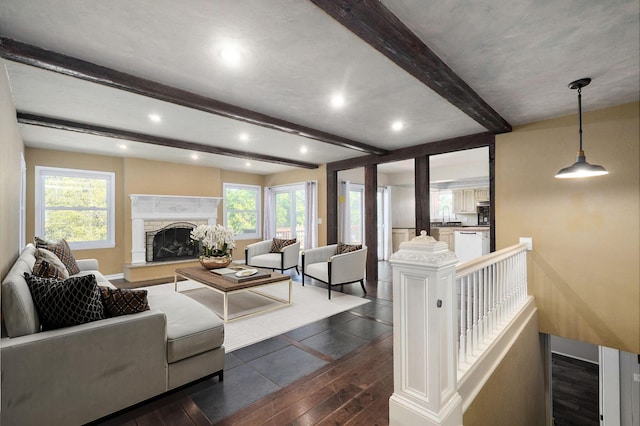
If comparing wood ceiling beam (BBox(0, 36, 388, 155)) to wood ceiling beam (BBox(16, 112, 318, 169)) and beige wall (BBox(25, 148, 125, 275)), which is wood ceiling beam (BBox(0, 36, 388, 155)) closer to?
wood ceiling beam (BBox(16, 112, 318, 169))

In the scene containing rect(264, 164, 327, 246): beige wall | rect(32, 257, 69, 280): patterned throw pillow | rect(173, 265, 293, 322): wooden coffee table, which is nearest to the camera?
rect(32, 257, 69, 280): patterned throw pillow

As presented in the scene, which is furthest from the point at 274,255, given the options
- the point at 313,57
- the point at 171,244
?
the point at 313,57

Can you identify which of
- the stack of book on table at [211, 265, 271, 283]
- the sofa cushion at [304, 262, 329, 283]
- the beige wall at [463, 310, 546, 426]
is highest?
the stack of book on table at [211, 265, 271, 283]

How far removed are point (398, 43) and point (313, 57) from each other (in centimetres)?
63

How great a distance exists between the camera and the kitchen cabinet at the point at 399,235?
7764mm

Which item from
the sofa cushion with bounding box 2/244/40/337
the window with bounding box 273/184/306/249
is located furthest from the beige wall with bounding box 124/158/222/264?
the sofa cushion with bounding box 2/244/40/337

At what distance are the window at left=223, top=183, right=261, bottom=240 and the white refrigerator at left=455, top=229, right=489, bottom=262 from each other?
5207 mm

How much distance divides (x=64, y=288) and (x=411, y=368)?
6.80ft

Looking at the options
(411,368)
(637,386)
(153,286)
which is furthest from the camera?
(153,286)

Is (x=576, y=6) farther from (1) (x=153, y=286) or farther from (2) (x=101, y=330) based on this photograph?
(1) (x=153, y=286)

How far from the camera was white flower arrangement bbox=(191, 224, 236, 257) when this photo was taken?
427 centimetres

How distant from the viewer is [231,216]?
7.54m

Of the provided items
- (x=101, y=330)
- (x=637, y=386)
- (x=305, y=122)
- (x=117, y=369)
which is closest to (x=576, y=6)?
(x=305, y=122)

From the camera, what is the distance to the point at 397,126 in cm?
376
